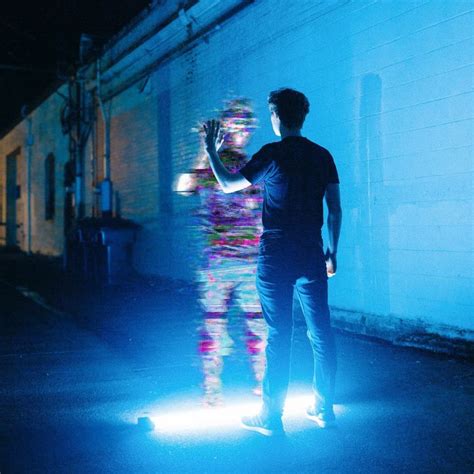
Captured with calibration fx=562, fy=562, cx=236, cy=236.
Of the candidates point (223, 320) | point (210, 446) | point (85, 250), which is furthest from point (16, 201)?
point (210, 446)

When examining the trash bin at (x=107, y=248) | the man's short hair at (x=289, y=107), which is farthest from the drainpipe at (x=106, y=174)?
the man's short hair at (x=289, y=107)

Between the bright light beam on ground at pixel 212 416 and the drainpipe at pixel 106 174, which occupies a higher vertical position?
the drainpipe at pixel 106 174

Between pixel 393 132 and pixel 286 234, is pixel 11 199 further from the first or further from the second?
pixel 286 234

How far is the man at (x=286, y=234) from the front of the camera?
2.97m

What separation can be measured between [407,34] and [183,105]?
225 inches

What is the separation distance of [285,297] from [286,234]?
33 centimetres

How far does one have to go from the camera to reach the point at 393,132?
18.9 ft

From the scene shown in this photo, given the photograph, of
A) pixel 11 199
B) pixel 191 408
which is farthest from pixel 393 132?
pixel 11 199

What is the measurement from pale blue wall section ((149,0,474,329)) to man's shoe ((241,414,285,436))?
262 centimetres

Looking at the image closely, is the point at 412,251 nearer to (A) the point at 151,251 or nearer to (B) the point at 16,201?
(A) the point at 151,251

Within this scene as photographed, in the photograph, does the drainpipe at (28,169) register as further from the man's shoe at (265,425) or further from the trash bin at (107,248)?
the man's shoe at (265,425)

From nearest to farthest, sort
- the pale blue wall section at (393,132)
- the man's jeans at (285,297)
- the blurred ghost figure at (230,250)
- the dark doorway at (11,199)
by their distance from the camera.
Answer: the man's jeans at (285,297) → the blurred ghost figure at (230,250) → the pale blue wall section at (393,132) → the dark doorway at (11,199)

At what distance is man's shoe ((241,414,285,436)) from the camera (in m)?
3.07

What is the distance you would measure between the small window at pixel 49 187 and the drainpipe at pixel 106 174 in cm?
647
